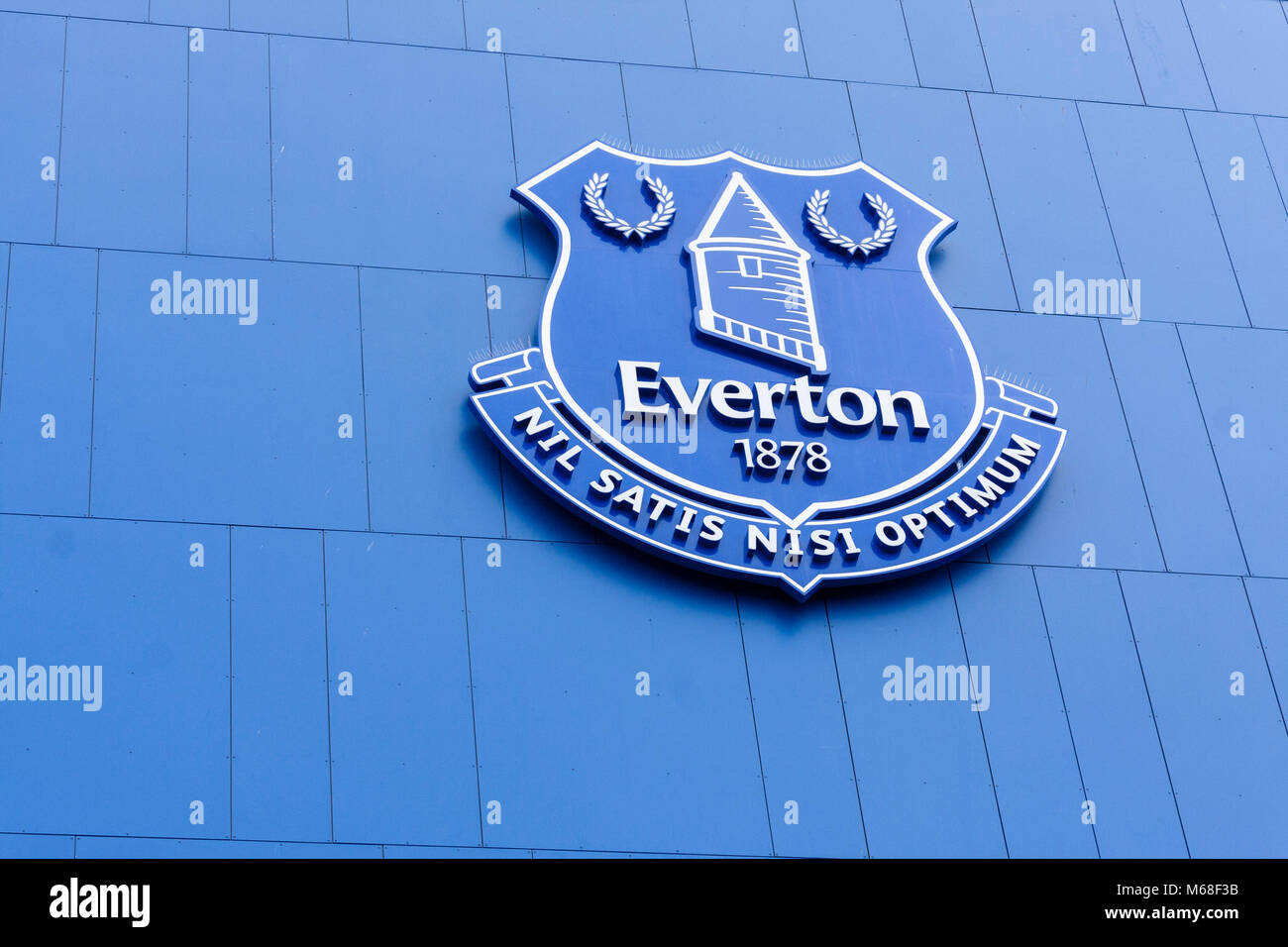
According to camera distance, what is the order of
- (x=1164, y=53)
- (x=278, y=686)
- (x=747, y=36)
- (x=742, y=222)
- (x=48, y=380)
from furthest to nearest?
(x=1164, y=53)
(x=747, y=36)
(x=742, y=222)
(x=48, y=380)
(x=278, y=686)

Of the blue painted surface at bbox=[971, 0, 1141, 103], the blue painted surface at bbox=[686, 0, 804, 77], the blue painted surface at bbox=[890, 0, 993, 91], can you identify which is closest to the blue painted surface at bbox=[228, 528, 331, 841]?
the blue painted surface at bbox=[686, 0, 804, 77]

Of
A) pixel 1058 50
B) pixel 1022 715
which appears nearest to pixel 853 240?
pixel 1058 50

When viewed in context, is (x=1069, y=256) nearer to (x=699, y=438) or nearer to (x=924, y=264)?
(x=924, y=264)

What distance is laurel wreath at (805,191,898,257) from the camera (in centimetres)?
1616

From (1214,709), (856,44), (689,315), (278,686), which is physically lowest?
(1214,709)

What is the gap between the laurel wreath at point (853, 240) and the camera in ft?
53.0

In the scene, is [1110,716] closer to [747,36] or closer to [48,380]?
[747,36]

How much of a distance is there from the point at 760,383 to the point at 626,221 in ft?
6.27

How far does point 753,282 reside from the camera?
1569 centimetres

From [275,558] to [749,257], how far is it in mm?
4829

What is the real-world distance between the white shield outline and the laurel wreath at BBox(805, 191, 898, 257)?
0.29 meters

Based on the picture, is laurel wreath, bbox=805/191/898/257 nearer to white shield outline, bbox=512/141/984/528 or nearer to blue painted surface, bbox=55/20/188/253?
white shield outline, bbox=512/141/984/528

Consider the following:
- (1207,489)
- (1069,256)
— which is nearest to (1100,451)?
(1207,489)

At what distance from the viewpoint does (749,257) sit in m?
15.8
